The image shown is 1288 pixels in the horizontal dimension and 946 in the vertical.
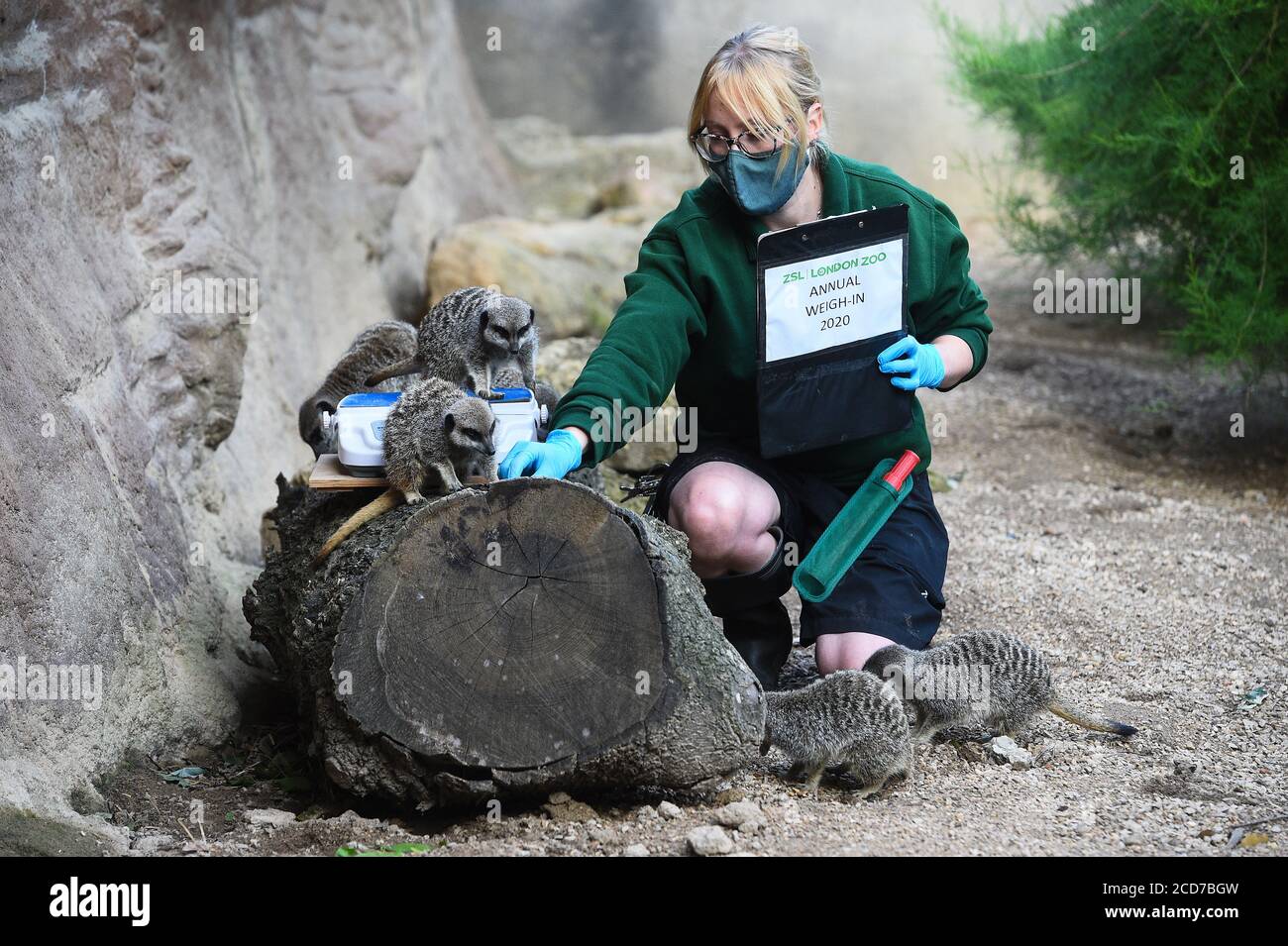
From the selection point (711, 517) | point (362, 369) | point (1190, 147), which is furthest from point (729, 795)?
point (1190, 147)

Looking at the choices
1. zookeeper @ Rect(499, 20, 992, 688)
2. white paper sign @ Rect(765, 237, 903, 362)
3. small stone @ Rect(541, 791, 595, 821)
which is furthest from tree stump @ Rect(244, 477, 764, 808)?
white paper sign @ Rect(765, 237, 903, 362)

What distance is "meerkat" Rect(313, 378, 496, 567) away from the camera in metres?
2.95

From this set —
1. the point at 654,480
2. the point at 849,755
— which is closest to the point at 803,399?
the point at 654,480

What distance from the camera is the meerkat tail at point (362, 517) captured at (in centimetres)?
299

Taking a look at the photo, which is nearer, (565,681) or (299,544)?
(565,681)

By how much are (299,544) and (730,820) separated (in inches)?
56.3

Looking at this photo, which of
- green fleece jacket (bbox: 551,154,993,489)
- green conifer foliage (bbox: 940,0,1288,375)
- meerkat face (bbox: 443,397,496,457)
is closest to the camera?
meerkat face (bbox: 443,397,496,457)

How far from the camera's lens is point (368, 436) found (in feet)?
10.0

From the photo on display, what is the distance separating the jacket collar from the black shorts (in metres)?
0.58

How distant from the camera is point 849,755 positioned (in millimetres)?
2867

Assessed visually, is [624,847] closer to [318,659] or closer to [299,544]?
[318,659]

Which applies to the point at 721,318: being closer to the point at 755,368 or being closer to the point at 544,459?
the point at 755,368

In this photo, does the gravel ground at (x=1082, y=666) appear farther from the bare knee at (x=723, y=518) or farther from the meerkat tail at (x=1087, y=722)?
the bare knee at (x=723, y=518)

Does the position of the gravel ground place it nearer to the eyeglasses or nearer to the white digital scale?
the white digital scale
